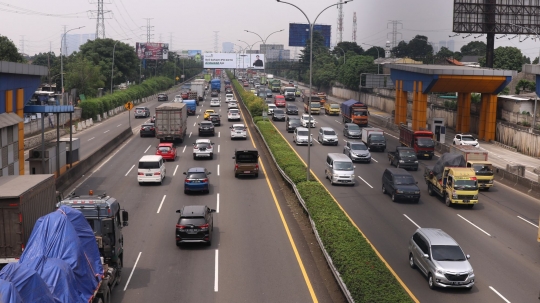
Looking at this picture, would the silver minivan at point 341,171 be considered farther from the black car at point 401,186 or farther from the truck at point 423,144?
the truck at point 423,144

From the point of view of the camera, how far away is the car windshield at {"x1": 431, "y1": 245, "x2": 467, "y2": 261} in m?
22.4

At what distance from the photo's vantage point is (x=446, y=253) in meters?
22.6

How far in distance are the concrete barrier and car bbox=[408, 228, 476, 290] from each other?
877 inches

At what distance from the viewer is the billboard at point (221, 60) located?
18938 cm

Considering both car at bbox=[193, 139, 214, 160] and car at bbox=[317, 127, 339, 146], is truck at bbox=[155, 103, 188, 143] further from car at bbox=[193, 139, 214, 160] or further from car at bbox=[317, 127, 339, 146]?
car at bbox=[317, 127, 339, 146]

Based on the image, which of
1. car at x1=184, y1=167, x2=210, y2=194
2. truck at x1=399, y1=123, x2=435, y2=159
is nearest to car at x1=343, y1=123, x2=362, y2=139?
truck at x1=399, y1=123, x2=435, y2=159

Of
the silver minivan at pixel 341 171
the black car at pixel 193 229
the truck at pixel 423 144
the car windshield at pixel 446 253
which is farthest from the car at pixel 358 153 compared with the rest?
the car windshield at pixel 446 253

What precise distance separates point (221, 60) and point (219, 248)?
6600 inches

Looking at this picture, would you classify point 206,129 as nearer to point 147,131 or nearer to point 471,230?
point 147,131

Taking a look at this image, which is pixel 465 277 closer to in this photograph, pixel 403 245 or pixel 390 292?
pixel 390 292

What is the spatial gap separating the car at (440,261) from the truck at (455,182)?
1126cm

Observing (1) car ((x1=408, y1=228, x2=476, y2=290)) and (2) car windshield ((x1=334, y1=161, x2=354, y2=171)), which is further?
(2) car windshield ((x1=334, y1=161, x2=354, y2=171))

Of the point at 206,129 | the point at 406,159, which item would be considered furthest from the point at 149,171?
the point at 206,129

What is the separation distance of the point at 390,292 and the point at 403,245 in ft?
29.2
